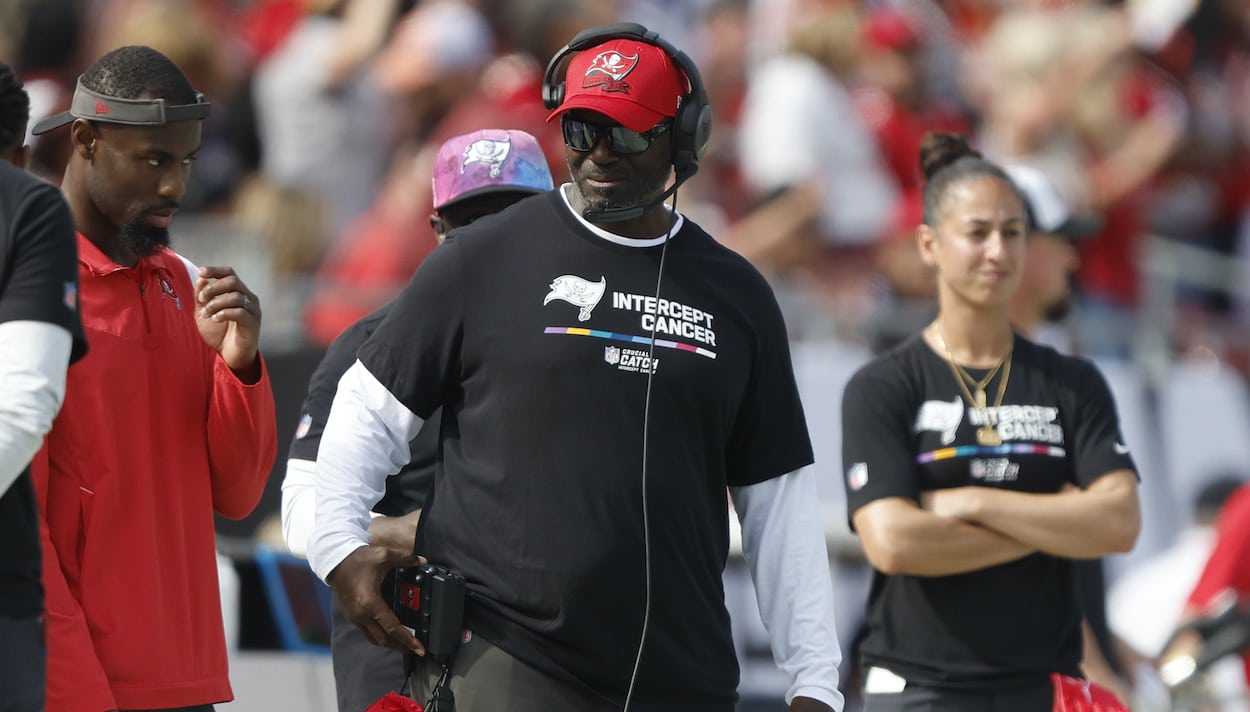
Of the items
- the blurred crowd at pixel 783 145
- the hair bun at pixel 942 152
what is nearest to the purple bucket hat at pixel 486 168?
the hair bun at pixel 942 152

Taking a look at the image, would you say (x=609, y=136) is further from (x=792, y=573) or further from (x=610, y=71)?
(x=792, y=573)

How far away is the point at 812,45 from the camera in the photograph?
1082cm

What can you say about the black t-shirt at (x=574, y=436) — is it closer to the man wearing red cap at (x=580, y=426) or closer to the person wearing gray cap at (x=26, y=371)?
the man wearing red cap at (x=580, y=426)

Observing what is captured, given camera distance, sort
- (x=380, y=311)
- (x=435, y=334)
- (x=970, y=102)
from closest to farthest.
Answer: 1. (x=435, y=334)
2. (x=380, y=311)
3. (x=970, y=102)

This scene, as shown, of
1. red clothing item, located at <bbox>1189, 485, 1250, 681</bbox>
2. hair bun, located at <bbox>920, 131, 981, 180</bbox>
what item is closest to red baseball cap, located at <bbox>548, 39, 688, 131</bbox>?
hair bun, located at <bbox>920, 131, 981, 180</bbox>

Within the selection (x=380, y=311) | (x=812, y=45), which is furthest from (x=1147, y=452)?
(x=380, y=311)

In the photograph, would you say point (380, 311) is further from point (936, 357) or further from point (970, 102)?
point (970, 102)

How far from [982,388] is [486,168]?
65.0 inches

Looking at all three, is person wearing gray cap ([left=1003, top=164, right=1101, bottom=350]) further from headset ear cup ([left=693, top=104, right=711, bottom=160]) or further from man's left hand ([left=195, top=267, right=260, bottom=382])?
man's left hand ([left=195, top=267, right=260, bottom=382])

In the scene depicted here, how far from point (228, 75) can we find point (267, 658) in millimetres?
4052

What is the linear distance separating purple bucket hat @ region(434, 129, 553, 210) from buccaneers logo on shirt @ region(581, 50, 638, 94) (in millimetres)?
1222

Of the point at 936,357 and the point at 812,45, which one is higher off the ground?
the point at 812,45

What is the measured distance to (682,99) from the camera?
4133 mm

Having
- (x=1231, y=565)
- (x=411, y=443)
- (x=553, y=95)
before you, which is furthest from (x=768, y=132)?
(x=553, y=95)
